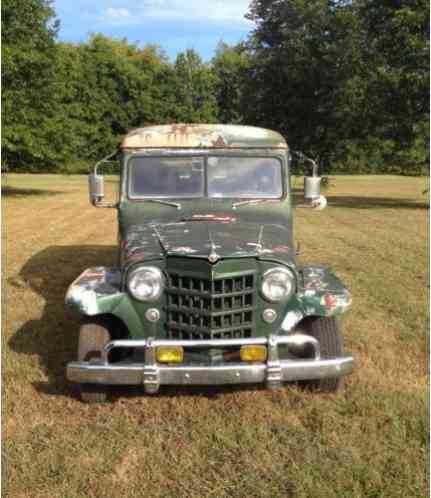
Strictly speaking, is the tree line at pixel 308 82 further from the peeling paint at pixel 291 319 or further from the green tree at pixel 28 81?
the peeling paint at pixel 291 319

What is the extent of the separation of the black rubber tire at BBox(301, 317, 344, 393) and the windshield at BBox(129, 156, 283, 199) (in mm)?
1311

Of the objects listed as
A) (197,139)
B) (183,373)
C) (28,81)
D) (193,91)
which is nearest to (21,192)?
(28,81)

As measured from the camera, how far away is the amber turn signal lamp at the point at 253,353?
360cm

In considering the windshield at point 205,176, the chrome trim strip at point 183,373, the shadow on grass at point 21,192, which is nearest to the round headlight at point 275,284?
the chrome trim strip at point 183,373

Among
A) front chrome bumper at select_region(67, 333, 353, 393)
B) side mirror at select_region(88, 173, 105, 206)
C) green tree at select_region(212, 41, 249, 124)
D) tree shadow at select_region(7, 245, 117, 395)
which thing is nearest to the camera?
front chrome bumper at select_region(67, 333, 353, 393)

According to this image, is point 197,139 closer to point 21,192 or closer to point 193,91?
point 21,192

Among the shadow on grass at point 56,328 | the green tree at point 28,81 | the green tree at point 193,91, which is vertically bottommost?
the shadow on grass at point 56,328

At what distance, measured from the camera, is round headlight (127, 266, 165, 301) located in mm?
3775

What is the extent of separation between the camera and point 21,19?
21.0m

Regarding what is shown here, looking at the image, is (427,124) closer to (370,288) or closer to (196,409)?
(370,288)

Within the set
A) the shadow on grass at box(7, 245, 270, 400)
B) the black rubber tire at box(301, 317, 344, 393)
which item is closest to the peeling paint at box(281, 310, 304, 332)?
the black rubber tire at box(301, 317, 344, 393)

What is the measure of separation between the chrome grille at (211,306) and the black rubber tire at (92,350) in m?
0.55

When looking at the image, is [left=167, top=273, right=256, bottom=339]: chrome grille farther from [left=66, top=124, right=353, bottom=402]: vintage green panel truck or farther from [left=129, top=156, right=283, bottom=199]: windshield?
[left=129, top=156, right=283, bottom=199]: windshield

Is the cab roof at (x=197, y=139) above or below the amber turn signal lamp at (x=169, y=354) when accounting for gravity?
above
